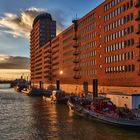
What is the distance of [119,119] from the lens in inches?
2201

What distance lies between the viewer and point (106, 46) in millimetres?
114188

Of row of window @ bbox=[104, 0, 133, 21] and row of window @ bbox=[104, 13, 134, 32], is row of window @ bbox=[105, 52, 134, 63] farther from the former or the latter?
row of window @ bbox=[104, 0, 133, 21]

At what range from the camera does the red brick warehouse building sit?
312 feet

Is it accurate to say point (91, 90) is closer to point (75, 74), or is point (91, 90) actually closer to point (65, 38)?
point (75, 74)

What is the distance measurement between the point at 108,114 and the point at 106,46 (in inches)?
2219

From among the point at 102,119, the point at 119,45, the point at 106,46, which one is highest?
the point at 106,46

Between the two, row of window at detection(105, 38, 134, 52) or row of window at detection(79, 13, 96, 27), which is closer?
row of window at detection(105, 38, 134, 52)

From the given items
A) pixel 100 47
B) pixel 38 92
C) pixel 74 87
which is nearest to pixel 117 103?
pixel 100 47

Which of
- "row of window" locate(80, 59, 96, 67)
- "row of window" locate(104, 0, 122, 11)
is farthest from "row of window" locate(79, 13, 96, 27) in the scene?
"row of window" locate(80, 59, 96, 67)

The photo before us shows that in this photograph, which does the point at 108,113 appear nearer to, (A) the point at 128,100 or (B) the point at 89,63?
(A) the point at 128,100

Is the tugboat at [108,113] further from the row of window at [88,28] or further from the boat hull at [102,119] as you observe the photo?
the row of window at [88,28]

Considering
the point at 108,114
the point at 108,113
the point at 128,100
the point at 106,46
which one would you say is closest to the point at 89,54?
the point at 106,46

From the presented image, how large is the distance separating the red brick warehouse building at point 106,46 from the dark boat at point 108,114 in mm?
24888

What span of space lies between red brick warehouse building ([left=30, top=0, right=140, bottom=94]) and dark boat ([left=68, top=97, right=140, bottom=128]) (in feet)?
81.7
